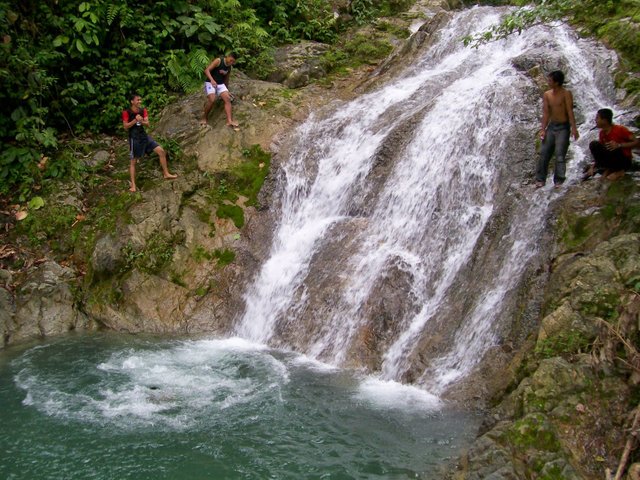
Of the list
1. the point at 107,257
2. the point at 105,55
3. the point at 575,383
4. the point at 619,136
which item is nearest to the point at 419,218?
the point at 619,136

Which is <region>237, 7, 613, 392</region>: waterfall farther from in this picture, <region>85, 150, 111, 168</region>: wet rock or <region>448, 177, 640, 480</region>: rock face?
<region>85, 150, 111, 168</region>: wet rock

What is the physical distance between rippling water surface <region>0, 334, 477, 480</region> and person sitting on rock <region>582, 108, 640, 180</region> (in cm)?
397

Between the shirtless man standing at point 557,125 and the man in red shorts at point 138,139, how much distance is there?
7.08 m

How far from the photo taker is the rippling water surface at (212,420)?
20.5 ft

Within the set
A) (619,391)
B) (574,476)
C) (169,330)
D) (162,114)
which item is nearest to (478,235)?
(619,391)

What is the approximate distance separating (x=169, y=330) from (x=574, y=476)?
7.14 metres

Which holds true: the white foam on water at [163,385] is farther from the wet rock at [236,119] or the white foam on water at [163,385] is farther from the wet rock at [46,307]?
the wet rock at [236,119]

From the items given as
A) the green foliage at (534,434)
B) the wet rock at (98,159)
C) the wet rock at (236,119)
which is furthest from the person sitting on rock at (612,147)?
the wet rock at (98,159)

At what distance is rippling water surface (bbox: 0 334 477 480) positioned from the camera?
246 inches

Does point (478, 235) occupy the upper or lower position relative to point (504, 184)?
lower

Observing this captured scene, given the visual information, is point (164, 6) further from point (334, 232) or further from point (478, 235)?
point (478, 235)

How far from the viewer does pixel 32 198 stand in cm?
1159

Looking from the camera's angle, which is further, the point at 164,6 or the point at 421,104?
the point at 164,6

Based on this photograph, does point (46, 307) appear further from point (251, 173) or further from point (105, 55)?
point (105, 55)
